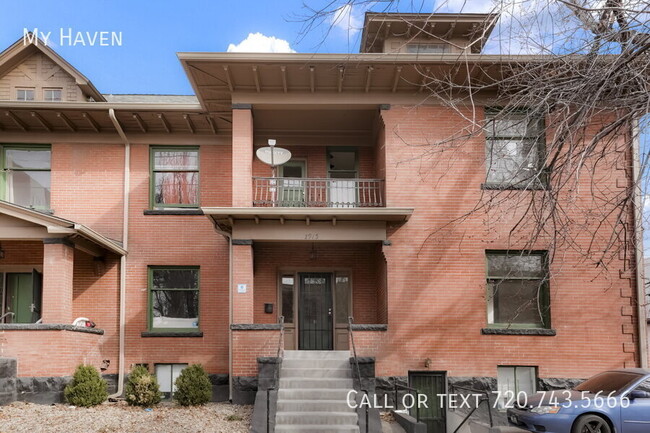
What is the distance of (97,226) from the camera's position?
54.6 ft

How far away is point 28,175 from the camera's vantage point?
16828 millimetres

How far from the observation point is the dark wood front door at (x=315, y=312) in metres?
16.7

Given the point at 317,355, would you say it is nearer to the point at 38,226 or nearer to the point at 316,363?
the point at 316,363

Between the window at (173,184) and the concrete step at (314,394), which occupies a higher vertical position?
the window at (173,184)

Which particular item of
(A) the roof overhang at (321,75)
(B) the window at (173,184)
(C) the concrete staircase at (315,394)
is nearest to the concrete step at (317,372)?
(C) the concrete staircase at (315,394)

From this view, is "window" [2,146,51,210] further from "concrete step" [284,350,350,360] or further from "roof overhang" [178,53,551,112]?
"concrete step" [284,350,350,360]

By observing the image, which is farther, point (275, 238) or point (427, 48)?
point (427, 48)

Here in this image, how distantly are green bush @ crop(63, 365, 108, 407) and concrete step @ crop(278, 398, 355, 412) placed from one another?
13.3 feet

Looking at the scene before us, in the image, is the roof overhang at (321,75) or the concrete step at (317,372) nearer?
the concrete step at (317,372)

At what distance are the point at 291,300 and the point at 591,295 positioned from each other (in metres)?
7.34

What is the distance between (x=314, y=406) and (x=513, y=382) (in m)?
5.13

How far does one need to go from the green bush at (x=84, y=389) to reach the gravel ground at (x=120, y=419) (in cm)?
19

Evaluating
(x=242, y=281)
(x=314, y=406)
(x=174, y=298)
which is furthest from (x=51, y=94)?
(x=314, y=406)

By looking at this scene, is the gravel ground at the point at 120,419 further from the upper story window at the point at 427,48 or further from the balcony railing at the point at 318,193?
the upper story window at the point at 427,48
